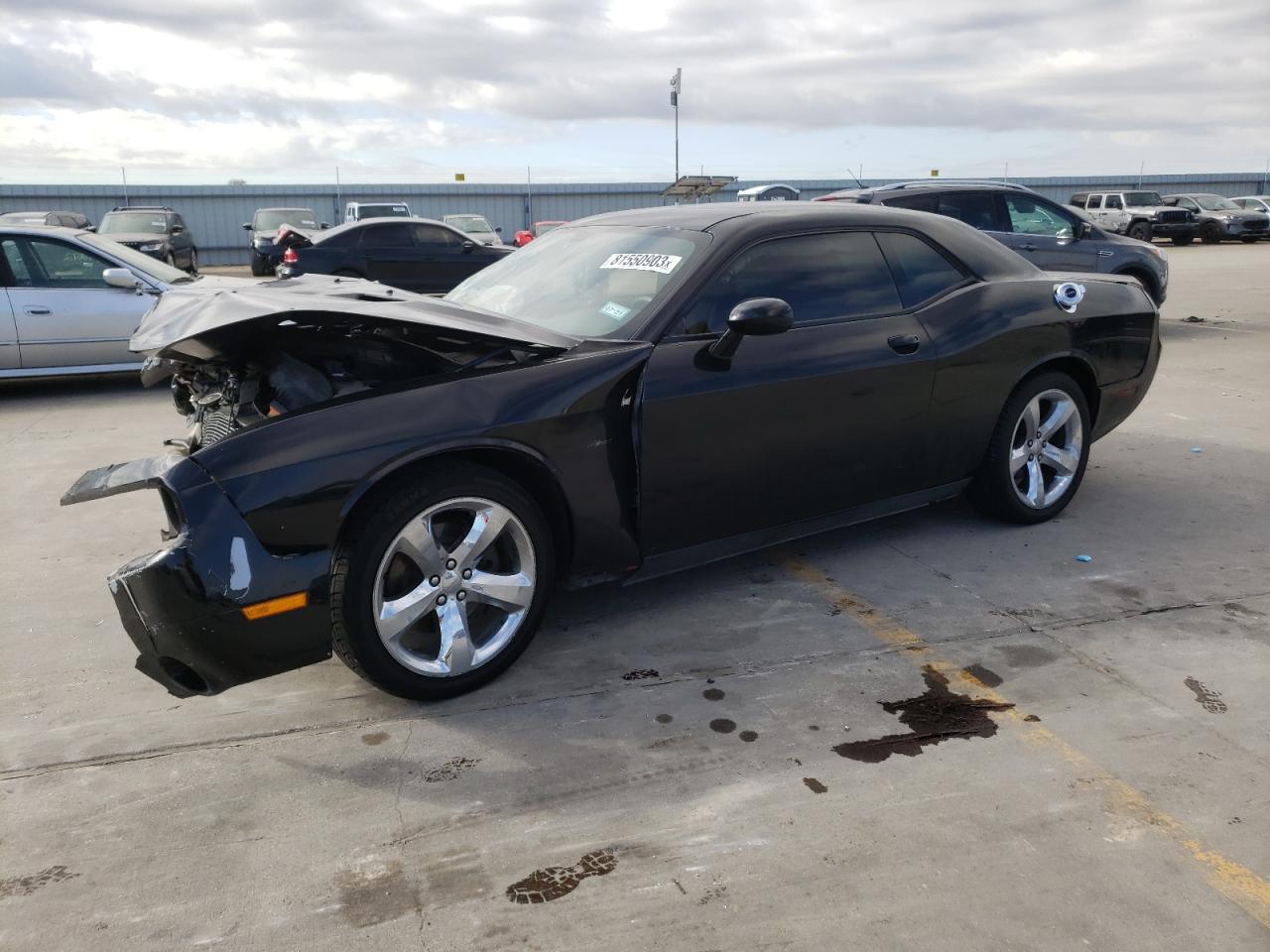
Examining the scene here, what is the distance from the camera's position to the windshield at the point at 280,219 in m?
23.7

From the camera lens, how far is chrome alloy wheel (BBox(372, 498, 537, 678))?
3.07 metres

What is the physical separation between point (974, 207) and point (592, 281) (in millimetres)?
7670

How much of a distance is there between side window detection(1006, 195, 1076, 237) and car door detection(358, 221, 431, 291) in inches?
348

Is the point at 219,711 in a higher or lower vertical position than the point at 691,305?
lower

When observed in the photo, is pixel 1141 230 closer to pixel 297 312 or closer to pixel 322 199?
pixel 322 199

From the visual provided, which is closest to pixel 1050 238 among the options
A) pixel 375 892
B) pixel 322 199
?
pixel 375 892

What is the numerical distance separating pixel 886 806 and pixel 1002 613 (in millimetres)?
1495

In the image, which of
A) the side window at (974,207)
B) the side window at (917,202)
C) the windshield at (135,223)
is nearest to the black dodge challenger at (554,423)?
the side window at (917,202)

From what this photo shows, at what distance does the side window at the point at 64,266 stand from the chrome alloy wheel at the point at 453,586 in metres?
6.83

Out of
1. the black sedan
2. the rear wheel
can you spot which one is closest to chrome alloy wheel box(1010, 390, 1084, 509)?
the black sedan

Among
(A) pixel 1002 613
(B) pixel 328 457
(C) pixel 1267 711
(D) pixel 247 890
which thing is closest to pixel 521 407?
(B) pixel 328 457

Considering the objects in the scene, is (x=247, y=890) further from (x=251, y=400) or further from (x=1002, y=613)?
(x=1002, y=613)

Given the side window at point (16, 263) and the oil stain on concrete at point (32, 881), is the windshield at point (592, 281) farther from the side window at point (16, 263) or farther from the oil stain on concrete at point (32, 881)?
the side window at point (16, 263)

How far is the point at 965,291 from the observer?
4.45 m
